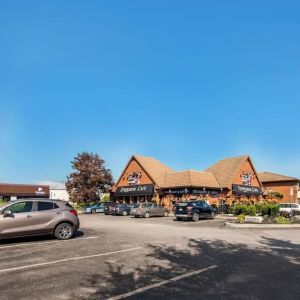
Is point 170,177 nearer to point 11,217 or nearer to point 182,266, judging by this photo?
point 11,217

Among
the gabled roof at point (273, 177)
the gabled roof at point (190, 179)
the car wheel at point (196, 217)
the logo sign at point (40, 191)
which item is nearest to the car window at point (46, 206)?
the car wheel at point (196, 217)

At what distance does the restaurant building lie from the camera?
1890 inches

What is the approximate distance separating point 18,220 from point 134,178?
39.9m

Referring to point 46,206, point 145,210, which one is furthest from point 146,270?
point 145,210

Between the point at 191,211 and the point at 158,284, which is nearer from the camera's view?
the point at 158,284

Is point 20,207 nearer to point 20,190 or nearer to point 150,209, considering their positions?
point 150,209

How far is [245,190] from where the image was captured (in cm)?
5281

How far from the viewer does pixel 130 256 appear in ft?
37.8

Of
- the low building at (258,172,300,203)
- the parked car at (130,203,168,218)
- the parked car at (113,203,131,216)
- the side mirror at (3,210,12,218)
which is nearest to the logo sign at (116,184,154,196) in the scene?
the parked car at (113,203,131,216)

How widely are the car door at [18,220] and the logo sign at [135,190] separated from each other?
3585cm

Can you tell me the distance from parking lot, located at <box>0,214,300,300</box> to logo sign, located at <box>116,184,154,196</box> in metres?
35.6

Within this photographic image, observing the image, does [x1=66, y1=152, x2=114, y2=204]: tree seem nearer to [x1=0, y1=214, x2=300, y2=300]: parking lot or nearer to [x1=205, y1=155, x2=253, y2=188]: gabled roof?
[x1=205, y1=155, x2=253, y2=188]: gabled roof

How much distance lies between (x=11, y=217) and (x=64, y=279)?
673 cm

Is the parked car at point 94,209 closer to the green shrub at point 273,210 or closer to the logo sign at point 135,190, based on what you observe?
the logo sign at point 135,190
